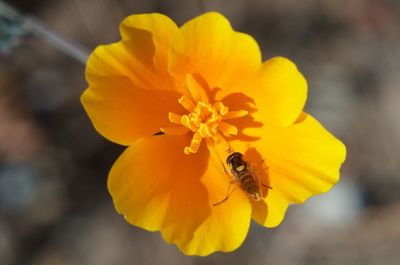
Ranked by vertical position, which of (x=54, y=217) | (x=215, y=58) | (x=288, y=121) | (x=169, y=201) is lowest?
(x=54, y=217)

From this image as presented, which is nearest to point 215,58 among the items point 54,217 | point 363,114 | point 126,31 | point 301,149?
point 126,31

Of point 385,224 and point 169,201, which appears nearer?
point 169,201

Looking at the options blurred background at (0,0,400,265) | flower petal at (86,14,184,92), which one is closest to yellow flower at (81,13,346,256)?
flower petal at (86,14,184,92)

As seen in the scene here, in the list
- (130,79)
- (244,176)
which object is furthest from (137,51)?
(244,176)

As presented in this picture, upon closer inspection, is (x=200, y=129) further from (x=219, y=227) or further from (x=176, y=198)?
(x=219, y=227)

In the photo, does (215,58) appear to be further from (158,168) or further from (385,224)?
(385,224)

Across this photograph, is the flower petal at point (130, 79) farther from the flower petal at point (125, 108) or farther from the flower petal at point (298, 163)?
the flower petal at point (298, 163)

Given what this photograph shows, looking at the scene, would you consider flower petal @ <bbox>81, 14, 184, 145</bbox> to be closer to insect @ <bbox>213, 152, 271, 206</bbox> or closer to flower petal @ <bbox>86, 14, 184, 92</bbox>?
flower petal @ <bbox>86, 14, 184, 92</bbox>
